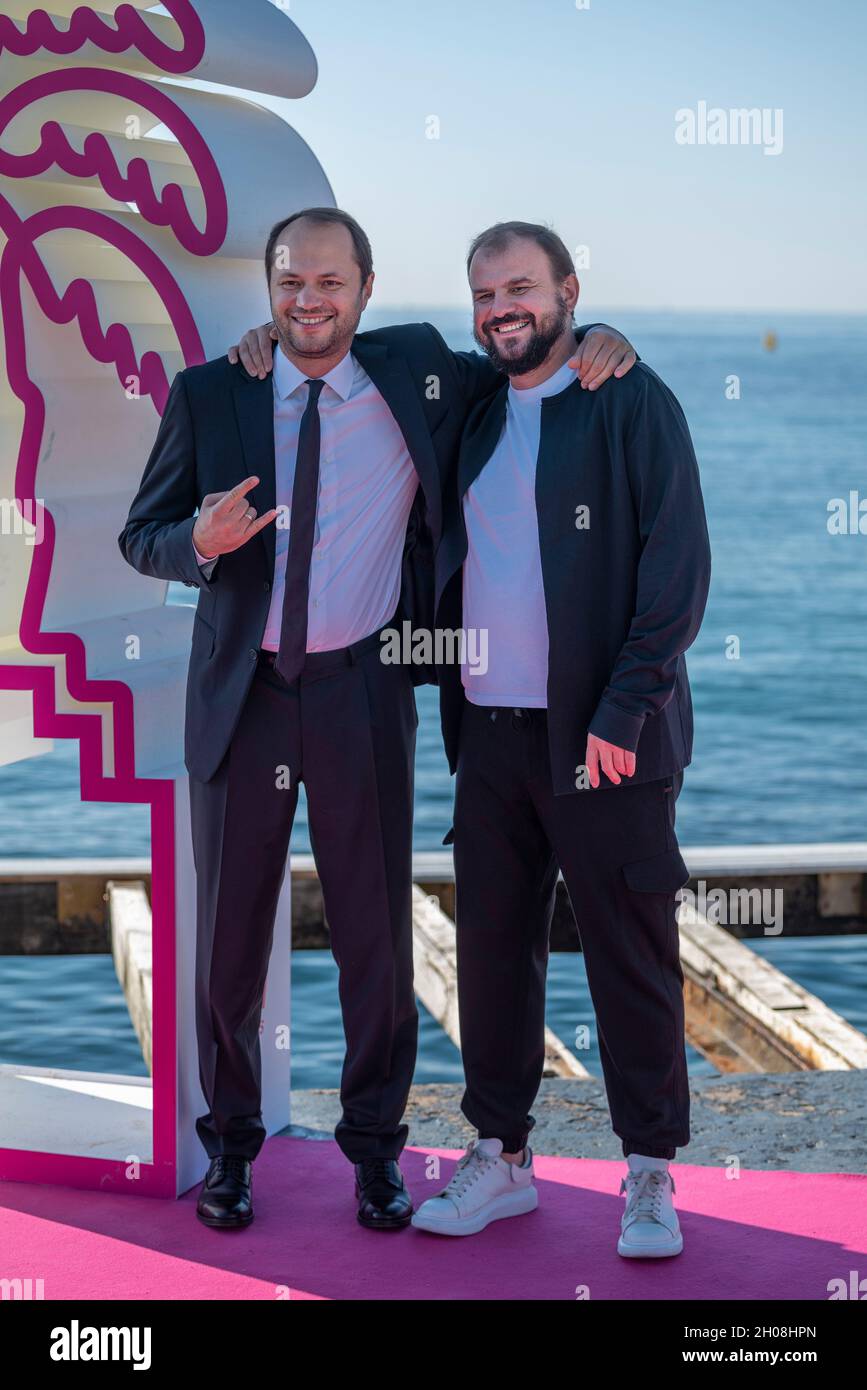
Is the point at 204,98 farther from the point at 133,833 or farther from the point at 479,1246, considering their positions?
the point at 133,833

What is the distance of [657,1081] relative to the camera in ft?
10.2

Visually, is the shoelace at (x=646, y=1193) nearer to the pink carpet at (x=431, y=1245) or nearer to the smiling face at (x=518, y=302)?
the pink carpet at (x=431, y=1245)

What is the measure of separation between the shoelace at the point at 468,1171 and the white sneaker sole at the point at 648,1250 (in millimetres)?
310

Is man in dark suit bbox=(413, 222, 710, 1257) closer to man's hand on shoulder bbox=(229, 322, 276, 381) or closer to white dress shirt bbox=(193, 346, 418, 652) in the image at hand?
white dress shirt bbox=(193, 346, 418, 652)

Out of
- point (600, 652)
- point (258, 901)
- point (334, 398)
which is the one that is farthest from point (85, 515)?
point (600, 652)

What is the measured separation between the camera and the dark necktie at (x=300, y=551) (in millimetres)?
3100

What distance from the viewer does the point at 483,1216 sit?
10.6 ft

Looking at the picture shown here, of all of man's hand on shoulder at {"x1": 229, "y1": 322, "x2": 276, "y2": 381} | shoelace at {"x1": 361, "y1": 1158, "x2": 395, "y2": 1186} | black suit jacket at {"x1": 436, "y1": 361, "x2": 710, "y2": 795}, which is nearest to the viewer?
black suit jacket at {"x1": 436, "y1": 361, "x2": 710, "y2": 795}

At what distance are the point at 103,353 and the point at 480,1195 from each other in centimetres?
175

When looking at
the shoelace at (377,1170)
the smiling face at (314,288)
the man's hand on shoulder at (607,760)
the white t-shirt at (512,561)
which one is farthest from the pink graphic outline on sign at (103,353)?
the man's hand on shoulder at (607,760)

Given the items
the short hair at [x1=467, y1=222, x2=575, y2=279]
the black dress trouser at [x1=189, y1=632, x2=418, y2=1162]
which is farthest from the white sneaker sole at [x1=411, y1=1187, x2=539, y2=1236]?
the short hair at [x1=467, y1=222, x2=575, y2=279]

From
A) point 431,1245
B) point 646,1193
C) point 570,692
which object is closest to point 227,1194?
point 431,1245

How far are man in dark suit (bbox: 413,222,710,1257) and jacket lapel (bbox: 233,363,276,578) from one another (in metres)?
0.31

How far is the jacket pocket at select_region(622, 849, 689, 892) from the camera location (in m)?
3.03
